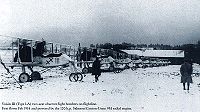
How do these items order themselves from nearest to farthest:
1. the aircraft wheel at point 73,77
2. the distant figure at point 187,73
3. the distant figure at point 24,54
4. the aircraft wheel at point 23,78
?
the distant figure at point 187,73
the distant figure at point 24,54
the aircraft wheel at point 23,78
the aircraft wheel at point 73,77

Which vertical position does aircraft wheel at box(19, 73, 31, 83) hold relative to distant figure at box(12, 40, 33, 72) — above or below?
below

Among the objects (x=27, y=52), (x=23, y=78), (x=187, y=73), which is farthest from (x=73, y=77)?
(x=187, y=73)

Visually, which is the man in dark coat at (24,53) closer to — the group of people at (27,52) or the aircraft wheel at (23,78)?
the group of people at (27,52)

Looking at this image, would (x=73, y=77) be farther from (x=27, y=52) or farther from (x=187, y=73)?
(x=187, y=73)

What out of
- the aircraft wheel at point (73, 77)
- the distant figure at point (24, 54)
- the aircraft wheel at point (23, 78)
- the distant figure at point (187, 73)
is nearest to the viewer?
the distant figure at point (187, 73)

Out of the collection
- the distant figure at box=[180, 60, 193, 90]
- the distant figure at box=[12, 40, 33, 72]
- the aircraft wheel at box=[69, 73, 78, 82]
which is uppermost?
the distant figure at box=[12, 40, 33, 72]

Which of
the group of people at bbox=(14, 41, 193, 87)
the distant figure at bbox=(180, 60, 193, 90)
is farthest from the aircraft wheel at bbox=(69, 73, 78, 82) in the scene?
the distant figure at bbox=(180, 60, 193, 90)

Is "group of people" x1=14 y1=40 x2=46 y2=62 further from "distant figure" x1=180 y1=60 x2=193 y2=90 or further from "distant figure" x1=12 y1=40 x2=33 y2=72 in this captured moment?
"distant figure" x1=180 y1=60 x2=193 y2=90

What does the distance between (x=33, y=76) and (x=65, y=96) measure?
725 cm

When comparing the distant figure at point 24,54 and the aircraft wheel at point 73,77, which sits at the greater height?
the distant figure at point 24,54

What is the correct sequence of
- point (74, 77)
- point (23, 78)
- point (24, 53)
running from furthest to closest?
1. point (74, 77)
2. point (23, 78)
3. point (24, 53)

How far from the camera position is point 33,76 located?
17.4 m

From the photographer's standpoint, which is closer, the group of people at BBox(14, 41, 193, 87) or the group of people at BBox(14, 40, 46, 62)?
the group of people at BBox(14, 41, 193, 87)

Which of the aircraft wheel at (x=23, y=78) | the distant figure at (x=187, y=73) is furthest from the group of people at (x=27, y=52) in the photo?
the distant figure at (x=187, y=73)
